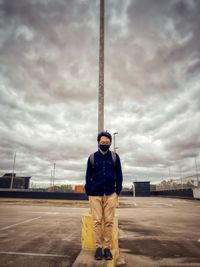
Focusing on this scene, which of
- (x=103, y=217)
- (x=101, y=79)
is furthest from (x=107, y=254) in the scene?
(x=101, y=79)

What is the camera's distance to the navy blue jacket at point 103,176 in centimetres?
329

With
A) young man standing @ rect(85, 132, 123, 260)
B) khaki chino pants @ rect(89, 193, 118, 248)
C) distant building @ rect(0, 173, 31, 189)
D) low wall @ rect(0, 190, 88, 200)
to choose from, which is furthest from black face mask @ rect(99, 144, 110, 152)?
distant building @ rect(0, 173, 31, 189)

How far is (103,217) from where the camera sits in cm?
333

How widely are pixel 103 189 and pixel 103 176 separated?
0.69 ft

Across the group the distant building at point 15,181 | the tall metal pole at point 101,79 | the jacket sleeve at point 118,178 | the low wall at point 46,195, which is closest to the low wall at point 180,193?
the low wall at point 46,195

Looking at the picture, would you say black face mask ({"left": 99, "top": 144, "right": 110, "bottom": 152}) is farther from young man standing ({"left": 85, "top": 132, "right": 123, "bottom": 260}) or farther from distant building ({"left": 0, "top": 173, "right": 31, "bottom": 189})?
distant building ({"left": 0, "top": 173, "right": 31, "bottom": 189})

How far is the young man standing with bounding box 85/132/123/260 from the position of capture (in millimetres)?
3180

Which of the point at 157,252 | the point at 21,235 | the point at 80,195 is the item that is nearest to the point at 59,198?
the point at 80,195

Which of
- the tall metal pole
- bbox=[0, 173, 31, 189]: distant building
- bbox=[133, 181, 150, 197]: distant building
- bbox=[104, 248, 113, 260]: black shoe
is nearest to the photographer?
bbox=[104, 248, 113, 260]: black shoe

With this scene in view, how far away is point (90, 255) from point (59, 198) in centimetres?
2871

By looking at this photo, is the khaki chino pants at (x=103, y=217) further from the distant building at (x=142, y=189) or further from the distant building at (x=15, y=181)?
the distant building at (x=15, y=181)

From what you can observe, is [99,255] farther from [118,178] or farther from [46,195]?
[46,195]

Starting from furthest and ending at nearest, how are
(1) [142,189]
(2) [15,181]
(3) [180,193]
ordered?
(2) [15,181], (1) [142,189], (3) [180,193]

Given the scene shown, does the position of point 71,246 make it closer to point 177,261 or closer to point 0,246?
point 0,246
